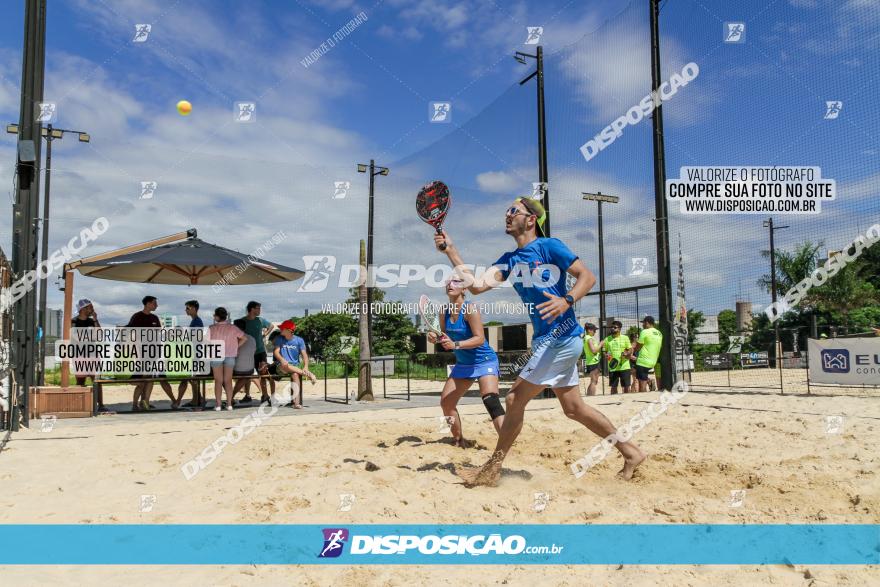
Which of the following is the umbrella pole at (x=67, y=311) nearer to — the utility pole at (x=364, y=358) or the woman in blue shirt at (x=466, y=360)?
the utility pole at (x=364, y=358)

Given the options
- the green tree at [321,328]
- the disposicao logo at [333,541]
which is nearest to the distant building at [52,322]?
the disposicao logo at [333,541]

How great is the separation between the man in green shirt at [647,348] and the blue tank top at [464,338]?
6.13 metres

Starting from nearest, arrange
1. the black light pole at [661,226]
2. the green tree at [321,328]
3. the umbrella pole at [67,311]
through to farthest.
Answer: the umbrella pole at [67,311]
the black light pole at [661,226]
the green tree at [321,328]

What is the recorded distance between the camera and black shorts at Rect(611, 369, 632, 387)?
11305mm

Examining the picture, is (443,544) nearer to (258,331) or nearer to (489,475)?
(489,475)

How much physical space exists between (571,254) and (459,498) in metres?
1.62

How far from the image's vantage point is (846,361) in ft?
36.9

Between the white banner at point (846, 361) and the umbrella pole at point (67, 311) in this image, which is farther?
the white banner at point (846, 361)

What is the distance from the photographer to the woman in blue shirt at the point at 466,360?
504 centimetres

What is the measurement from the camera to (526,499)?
136 inches

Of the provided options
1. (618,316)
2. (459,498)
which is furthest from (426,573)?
(618,316)

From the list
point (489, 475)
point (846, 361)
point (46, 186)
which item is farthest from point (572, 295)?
point (46, 186)

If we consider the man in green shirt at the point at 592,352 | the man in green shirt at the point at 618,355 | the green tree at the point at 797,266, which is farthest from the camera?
the green tree at the point at 797,266

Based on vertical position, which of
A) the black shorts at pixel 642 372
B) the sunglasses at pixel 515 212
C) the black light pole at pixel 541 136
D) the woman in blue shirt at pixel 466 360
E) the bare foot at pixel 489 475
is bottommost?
the bare foot at pixel 489 475
